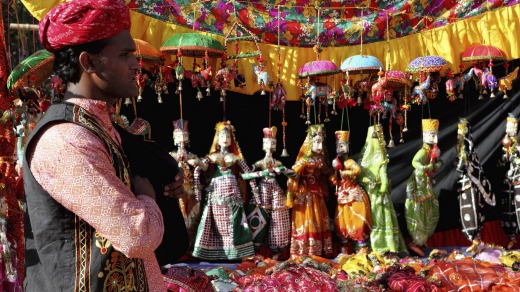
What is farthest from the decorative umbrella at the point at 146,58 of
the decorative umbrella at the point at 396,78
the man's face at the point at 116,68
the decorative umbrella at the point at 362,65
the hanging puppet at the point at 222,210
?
the man's face at the point at 116,68

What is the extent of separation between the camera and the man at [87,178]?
124 cm

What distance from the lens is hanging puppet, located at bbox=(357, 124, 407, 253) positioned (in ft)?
18.6

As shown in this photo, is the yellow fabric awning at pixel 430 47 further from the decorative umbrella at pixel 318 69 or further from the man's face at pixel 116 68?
the man's face at pixel 116 68

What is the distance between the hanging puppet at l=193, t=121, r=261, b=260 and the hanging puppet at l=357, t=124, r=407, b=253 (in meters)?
1.04

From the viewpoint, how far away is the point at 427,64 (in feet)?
17.0

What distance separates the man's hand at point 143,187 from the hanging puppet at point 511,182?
5.05 m

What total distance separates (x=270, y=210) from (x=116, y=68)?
14.2ft

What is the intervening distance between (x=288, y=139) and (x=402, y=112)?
1008mm

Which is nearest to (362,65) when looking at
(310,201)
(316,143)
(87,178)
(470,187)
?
(316,143)

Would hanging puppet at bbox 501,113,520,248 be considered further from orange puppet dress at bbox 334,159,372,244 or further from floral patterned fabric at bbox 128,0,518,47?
orange puppet dress at bbox 334,159,372,244

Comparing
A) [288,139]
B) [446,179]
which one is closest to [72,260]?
[288,139]

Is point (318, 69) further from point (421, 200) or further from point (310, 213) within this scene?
point (421, 200)

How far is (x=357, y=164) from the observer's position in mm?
5781

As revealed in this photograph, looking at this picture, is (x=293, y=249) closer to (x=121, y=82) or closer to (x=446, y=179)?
(x=446, y=179)
